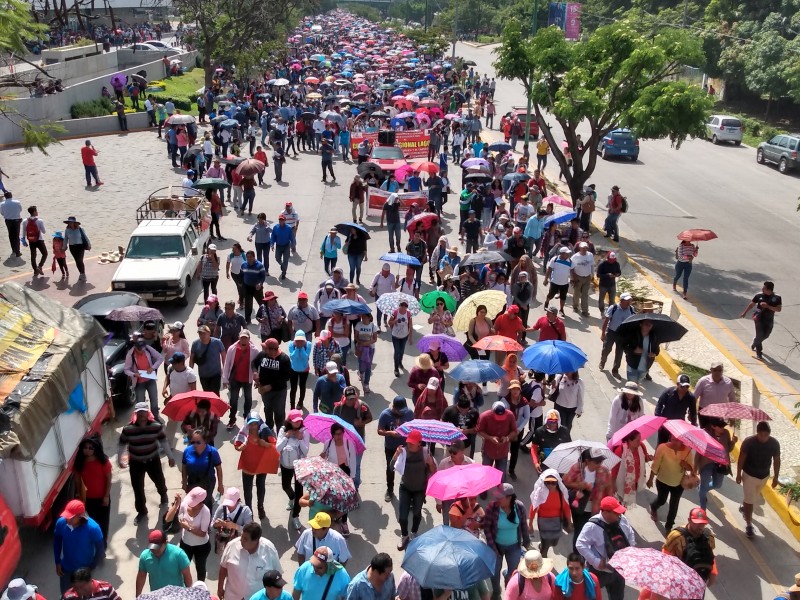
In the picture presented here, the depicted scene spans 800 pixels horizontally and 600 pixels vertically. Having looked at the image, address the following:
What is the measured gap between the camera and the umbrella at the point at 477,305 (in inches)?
530

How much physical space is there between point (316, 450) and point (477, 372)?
7.91 feet

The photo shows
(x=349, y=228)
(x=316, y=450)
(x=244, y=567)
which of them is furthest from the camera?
(x=349, y=228)

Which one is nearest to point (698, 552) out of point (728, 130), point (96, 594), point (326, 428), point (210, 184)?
point (326, 428)

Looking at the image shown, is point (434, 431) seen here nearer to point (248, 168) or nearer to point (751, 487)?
point (751, 487)

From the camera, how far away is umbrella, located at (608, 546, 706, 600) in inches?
260

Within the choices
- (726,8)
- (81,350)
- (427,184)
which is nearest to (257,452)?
(81,350)

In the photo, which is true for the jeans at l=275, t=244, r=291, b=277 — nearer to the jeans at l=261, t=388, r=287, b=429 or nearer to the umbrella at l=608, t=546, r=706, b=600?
the jeans at l=261, t=388, r=287, b=429

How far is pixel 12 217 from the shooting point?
19.8 m

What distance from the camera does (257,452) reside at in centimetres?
934

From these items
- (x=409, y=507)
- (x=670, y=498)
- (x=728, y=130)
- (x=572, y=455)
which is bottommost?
(x=728, y=130)

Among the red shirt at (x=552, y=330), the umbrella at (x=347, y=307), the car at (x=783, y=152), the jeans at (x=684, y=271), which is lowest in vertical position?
the car at (x=783, y=152)

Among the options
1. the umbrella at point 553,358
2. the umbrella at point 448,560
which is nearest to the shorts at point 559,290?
the umbrella at point 553,358

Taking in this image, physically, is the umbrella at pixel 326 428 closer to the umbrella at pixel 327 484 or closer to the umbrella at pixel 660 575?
the umbrella at pixel 327 484

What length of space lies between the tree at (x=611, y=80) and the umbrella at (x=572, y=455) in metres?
13.9
